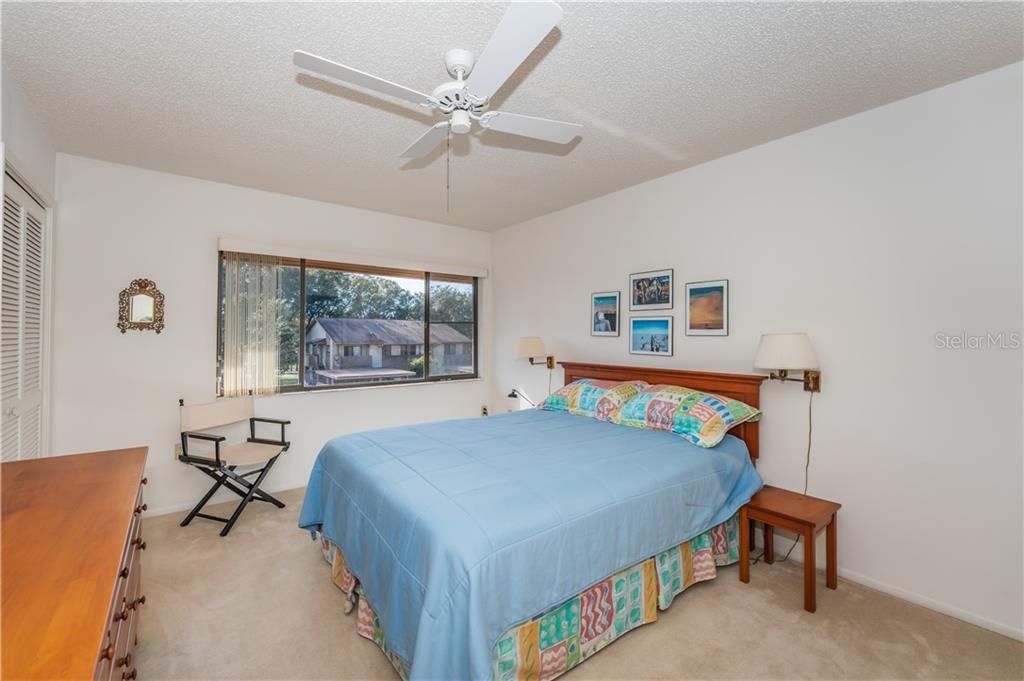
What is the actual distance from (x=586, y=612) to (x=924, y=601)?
1.91 m

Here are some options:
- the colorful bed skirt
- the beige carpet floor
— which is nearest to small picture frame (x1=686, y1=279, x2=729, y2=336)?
the colorful bed skirt

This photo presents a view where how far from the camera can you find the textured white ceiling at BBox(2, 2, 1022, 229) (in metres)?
1.83

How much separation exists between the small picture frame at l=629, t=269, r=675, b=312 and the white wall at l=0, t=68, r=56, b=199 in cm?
391

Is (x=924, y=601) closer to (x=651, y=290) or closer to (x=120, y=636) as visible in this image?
(x=651, y=290)

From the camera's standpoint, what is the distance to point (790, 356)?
103 inches

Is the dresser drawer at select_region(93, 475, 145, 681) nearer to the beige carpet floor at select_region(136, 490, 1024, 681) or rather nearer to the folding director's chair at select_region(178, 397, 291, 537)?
the beige carpet floor at select_region(136, 490, 1024, 681)

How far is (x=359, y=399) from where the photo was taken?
15.0 feet

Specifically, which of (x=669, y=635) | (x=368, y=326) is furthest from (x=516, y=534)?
(x=368, y=326)

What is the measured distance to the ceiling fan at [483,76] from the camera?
1.41 meters

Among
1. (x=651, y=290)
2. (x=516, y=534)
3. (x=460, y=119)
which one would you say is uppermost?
(x=460, y=119)

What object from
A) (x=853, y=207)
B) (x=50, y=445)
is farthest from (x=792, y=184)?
(x=50, y=445)

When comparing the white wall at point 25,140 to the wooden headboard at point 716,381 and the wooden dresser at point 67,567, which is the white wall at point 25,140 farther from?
the wooden headboard at point 716,381

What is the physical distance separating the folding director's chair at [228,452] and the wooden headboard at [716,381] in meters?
2.82

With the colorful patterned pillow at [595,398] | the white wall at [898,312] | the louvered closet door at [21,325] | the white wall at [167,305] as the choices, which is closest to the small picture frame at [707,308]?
the white wall at [898,312]
